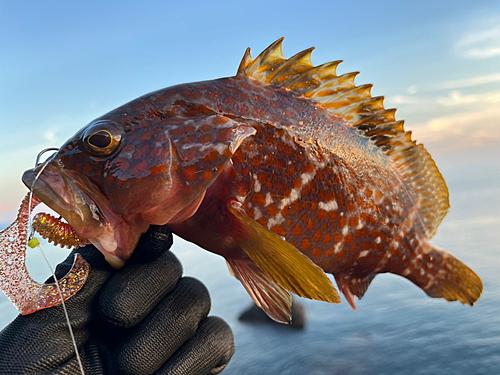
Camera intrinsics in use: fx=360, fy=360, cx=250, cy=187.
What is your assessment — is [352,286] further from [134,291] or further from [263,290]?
[134,291]

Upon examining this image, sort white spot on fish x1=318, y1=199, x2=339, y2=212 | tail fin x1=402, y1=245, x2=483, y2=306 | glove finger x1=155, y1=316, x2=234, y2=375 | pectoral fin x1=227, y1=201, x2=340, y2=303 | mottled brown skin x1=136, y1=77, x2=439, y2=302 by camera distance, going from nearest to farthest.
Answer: pectoral fin x1=227, y1=201, x2=340, y2=303 → mottled brown skin x1=136, y1=77, x2=439, y2=302 → white spot on fish x1=318, y1=199, x2=339, y2=212 → glove finger x1=155, y1=316, x2=234, y2=375 → tail fin x1=402, y1=245, x2=483, y2=306

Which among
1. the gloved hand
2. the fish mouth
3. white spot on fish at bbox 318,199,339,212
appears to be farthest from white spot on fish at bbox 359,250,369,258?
the fish mouth

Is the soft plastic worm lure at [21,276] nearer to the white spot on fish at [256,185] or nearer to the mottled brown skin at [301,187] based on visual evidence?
the mottled brown skin at [301,187]

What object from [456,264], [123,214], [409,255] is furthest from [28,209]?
[456,264]

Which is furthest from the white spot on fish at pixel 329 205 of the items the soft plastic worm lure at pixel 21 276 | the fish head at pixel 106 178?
the soft plastic worm lure at pixel 21 276

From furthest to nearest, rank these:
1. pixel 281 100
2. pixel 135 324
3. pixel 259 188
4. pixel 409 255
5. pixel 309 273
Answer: pixel 409 255
pixel 135 324
pixel 281 100
pixel 259 188
pixel 309 273

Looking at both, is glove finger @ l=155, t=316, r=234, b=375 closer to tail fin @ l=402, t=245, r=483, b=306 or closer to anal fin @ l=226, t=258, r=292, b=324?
A: anal fin @ l=226, t=258, r=292, b=324

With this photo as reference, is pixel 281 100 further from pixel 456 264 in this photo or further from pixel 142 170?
pixel 456 264

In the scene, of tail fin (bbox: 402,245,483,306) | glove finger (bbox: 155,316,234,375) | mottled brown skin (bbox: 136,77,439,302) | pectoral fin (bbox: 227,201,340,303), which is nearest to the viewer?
pectoral fin (bbox: 227,201,340,303)
